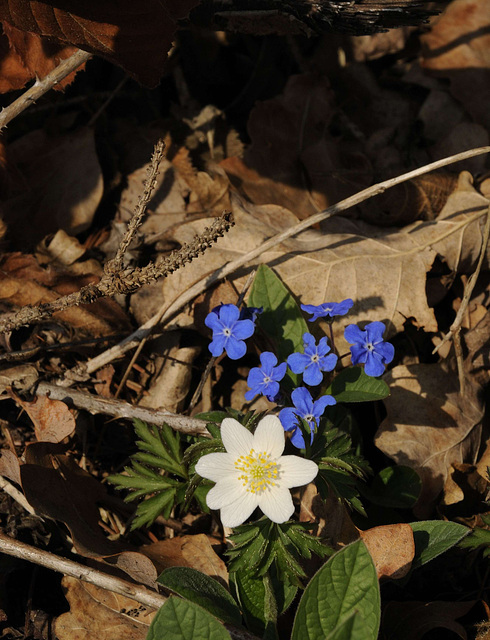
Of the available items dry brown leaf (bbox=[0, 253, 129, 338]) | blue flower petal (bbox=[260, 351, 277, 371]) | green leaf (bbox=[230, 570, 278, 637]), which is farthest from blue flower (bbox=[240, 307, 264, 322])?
green leaf (bbox=[230, 570, 278, 637])

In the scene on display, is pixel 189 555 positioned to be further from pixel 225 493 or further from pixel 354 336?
pixel 354 336

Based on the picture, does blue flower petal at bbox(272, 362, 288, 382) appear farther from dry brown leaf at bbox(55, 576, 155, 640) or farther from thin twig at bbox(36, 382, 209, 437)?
dry brown leaf at bbox(55, 576, 155, 640)

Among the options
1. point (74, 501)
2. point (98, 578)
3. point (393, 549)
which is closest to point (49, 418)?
point (74, 501)

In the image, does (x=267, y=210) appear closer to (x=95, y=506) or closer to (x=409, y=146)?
(x=409, y=146)

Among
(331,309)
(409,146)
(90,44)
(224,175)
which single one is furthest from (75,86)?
(331,309)

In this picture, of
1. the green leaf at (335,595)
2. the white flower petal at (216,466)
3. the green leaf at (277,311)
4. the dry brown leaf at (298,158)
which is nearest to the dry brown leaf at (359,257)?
the green leaf at (277,311)

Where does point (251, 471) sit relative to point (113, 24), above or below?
below

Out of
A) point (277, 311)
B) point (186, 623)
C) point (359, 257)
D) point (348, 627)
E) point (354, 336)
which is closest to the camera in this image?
point (348, 627)
